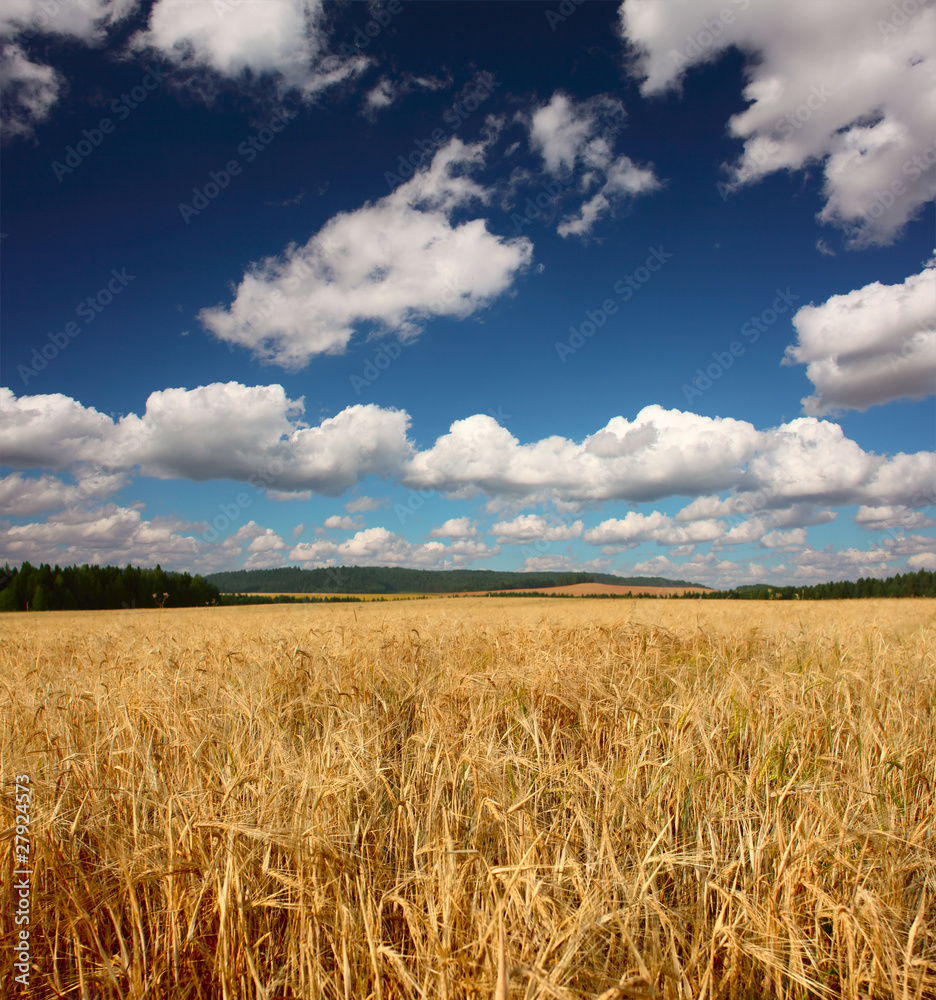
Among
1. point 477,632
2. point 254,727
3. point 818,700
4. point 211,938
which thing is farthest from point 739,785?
point 477,632

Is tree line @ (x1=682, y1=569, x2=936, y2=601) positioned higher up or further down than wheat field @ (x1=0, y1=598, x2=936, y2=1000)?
further down

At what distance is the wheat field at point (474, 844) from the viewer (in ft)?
5.30

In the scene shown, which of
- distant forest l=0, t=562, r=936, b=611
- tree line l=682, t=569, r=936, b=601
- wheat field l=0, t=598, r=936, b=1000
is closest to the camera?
wheat field l=0, t=598, r=936, b=1000

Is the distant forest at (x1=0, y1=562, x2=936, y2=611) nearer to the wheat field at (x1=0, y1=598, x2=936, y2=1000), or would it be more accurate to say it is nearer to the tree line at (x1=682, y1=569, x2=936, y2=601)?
the tree line at (x1=682, y1=569, x2=936, y2=601)

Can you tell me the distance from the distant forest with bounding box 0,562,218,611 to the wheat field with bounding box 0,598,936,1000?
206ft

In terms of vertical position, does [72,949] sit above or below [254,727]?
below

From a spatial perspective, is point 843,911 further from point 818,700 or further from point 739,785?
point 818,700

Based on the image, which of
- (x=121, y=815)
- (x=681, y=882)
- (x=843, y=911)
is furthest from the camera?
(x=121, y=815)

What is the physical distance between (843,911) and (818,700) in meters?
3.07

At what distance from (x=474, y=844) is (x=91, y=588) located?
79.0m

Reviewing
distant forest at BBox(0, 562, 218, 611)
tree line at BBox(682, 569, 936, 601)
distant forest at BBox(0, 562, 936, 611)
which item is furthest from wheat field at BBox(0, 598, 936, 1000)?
tree line at BBox(682, 569, 936, 601)

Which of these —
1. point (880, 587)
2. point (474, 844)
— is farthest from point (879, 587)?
point (474, 844)

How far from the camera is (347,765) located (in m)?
2.69

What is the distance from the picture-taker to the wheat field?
1616 millimetres
